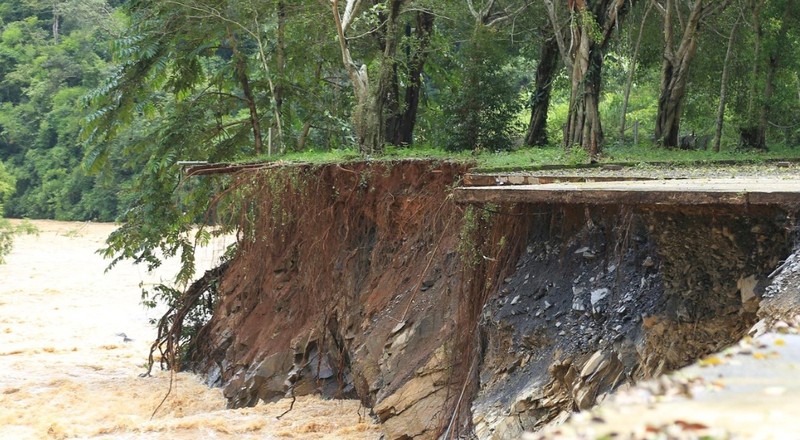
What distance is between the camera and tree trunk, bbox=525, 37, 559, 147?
74.3 feet

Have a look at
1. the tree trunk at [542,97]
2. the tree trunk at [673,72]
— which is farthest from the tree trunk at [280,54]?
the tree trunk at [673,72]

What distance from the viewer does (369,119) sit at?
16.3 m

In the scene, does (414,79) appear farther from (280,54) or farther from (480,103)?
(280,54)

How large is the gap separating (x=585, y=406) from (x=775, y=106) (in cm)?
1903

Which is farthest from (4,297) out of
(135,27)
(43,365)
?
(135,27)

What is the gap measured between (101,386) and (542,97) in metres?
11.5

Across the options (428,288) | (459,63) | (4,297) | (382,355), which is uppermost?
(459,63)

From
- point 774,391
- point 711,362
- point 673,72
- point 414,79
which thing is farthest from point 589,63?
point 774,391

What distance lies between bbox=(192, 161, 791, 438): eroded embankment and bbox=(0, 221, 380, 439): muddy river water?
52 centimetres

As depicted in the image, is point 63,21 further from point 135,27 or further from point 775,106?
point 775,106

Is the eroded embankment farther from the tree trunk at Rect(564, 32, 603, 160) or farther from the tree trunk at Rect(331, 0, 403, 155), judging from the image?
the tree trunk at Rect(564, 32, 603, 160)

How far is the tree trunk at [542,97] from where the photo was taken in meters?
22.7

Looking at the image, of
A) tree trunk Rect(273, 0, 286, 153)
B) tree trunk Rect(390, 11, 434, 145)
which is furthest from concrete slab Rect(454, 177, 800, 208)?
tree trunk Rect(390, 11, 434, 145)

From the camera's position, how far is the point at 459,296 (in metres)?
9.71
